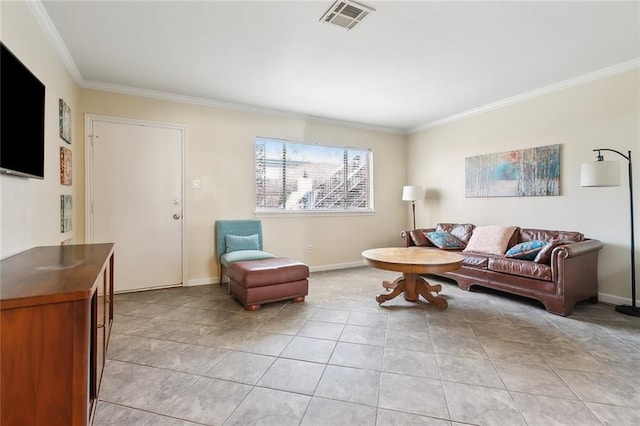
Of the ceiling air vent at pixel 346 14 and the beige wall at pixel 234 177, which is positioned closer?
the ceiling air vent at pixel 346 14

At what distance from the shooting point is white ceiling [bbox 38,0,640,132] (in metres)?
2.21

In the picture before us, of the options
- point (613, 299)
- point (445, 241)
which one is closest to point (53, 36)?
point (445, 241)

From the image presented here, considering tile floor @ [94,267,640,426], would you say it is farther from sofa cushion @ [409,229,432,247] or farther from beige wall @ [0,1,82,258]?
sofa cushion @ [409,229,432,247]

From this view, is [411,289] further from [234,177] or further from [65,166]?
[65,166]

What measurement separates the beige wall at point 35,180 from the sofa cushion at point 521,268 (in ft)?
13.4

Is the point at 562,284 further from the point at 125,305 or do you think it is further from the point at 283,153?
the point at 125,305

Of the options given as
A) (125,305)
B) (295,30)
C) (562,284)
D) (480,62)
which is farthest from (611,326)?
(125,305)

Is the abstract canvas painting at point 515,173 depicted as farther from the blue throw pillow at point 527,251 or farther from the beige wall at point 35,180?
the beige wall at point 35,180

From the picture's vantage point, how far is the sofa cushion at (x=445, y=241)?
429 cm

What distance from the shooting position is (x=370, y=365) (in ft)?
6.57

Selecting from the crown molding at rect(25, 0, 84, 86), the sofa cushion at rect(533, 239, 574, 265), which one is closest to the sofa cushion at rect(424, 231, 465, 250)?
the sofa cushion at rect(533, 239, 574, 265)

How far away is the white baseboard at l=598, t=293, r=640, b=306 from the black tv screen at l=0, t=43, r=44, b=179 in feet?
16.6

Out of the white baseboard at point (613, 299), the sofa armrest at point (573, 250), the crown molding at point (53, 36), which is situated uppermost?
the crown molding at point (53, 36)

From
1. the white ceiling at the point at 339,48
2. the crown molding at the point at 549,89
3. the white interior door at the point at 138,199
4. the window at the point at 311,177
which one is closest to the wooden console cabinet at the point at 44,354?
the white ceiling at the point at 339,48
